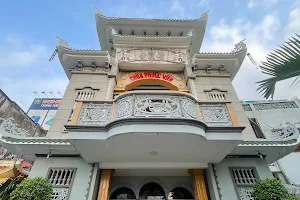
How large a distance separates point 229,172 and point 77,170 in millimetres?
4519

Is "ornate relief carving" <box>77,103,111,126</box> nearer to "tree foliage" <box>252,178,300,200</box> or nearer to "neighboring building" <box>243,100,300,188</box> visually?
"tree foliage" <box>252,178,300,200</box>

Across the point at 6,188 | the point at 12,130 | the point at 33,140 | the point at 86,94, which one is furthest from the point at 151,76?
the point at 6,188

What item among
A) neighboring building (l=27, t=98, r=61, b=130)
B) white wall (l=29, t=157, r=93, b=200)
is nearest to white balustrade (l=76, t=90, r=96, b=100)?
white wall (l=29, t=157, r=93, b=200)

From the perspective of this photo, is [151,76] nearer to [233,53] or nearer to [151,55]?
[151,55]

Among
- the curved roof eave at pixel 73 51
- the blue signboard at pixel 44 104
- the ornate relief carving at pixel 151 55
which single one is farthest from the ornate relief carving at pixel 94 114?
the blue signboard at pixel 44 104

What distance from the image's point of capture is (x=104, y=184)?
5391 millimetres

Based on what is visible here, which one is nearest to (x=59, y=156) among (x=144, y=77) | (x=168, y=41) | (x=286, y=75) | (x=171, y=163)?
(x=171, y=163)

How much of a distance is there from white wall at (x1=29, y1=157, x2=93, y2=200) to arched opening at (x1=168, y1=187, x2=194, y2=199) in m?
2.82

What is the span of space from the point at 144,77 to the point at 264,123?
6.84 meters

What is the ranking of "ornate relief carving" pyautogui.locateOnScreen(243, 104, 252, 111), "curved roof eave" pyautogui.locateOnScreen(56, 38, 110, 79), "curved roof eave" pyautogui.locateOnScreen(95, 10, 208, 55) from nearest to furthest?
"curved roof eave" pyautogui.locateOnScreen(56, 38, 110, 79) → "curved roof eave" pyautogui.locateOnScreen(95, 10, 208, 55) → "ornate relief carving" pyautogui.locateOnScreen(243, 104, 252, 111)

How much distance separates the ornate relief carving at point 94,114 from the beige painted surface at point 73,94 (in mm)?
1886

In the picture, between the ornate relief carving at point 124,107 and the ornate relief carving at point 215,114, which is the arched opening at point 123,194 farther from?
the ornate relief carving at point 215,114

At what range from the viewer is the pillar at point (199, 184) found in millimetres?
5285

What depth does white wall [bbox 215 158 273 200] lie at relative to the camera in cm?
518
